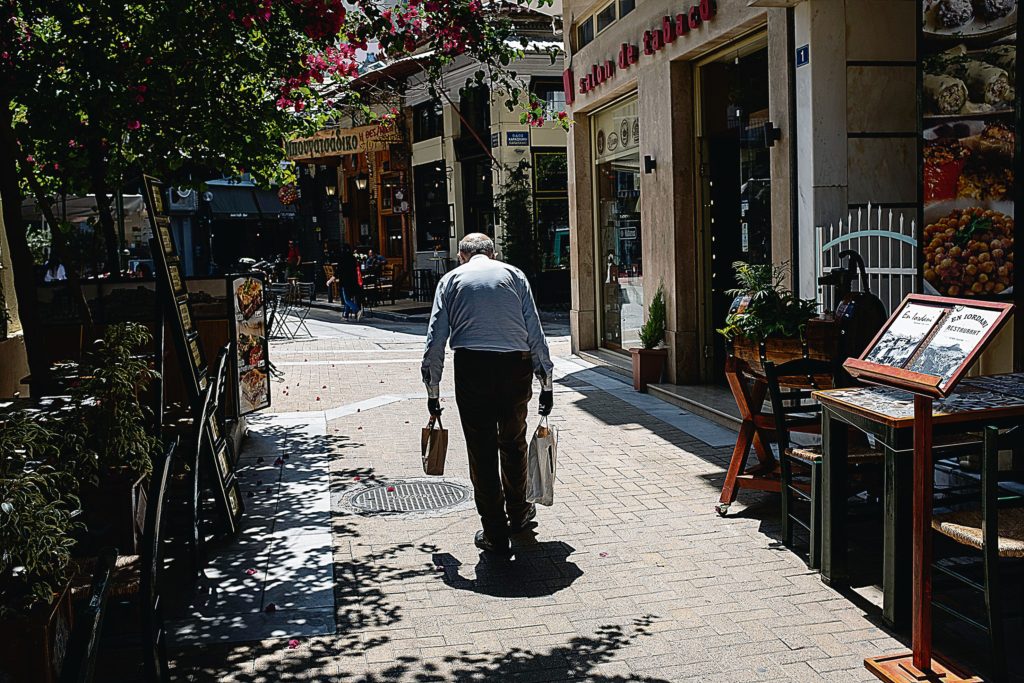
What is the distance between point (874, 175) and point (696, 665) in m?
5.31

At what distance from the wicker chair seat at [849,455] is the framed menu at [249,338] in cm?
485

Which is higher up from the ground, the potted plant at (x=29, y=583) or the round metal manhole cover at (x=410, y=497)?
the potted plant at (x=29, y=583)

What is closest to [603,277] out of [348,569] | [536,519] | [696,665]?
[536,519]

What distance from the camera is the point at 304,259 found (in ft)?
137

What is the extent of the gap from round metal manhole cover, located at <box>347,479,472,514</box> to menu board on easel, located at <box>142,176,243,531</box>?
1035mm

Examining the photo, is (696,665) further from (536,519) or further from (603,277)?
(603,277)

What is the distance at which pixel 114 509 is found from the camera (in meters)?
4.87

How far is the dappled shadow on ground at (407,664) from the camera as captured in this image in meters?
4.37

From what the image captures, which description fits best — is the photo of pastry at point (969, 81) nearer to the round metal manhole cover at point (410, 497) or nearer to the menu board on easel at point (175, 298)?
the round metal manhole cover at point (410, 497)

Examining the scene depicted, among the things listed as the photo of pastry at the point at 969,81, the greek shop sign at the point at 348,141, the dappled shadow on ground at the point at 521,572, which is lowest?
the dappled shadow on ground at the point at 521,572

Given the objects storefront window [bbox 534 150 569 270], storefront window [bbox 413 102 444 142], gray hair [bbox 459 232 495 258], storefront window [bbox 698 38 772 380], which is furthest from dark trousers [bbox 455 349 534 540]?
storefront window [bbox 413 102 444 142]

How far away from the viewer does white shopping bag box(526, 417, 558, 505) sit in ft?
20.2

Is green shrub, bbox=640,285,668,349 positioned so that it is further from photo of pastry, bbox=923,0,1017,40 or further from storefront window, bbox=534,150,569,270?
storefront window, bbox=534,150,569,270

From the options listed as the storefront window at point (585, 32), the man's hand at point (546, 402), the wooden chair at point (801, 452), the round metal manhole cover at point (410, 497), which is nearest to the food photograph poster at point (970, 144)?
the wooden chair at point (801, 452)
